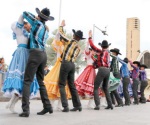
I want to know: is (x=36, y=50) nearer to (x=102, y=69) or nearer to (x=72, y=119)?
(x=72, y=119)

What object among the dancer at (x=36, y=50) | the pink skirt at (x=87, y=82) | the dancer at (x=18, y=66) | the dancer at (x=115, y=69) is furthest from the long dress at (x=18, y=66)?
the dancer at (x=115, y=69)

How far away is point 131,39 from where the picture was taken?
182 ft

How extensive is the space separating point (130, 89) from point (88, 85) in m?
4.49

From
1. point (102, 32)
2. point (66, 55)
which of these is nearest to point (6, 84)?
point (66, 55)

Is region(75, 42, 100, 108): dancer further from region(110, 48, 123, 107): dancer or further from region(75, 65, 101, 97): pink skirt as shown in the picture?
region(110, 48, 123, 107): dancer

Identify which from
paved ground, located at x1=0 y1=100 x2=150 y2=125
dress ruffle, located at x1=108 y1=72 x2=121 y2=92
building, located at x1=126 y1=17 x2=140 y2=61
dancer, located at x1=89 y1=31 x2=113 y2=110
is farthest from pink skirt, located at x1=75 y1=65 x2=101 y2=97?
building, located at x1=126 y1=17 x2=140 y2=61

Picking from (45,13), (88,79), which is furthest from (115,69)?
(45,13)

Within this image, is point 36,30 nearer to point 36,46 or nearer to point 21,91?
point 36,46

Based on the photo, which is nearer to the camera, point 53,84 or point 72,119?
point 72,119

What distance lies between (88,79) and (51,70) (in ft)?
5.14

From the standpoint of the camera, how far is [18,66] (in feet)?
20.2

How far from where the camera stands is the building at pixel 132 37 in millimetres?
54881

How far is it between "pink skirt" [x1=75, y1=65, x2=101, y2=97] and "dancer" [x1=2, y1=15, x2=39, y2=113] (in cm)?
277

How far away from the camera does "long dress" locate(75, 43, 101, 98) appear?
29.4 ft
